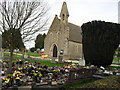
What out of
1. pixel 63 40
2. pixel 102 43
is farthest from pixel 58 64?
pixel 63 40

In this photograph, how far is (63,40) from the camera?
3788 cm

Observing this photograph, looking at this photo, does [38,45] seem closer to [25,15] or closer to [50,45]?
[50,45]

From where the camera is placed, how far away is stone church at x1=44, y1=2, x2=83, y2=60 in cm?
3741

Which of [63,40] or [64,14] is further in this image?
[64,14]

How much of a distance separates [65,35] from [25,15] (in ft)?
91.1

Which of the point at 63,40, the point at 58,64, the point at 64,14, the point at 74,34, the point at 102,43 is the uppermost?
the point at 64,14

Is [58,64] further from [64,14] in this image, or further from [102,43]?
[64,14]

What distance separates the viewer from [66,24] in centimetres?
3878

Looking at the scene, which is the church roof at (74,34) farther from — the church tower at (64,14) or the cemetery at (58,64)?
the cemetery at (58,64)

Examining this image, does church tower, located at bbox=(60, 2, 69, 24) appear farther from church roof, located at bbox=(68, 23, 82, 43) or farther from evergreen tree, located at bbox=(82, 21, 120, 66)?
evergreen tree, located at bbox=(82, 21, 120, 66)

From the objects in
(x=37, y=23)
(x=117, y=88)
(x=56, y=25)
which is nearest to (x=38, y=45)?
(x=56, y=25)


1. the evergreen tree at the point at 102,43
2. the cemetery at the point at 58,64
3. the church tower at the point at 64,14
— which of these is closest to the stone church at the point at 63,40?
the church tower at the point at 64,14

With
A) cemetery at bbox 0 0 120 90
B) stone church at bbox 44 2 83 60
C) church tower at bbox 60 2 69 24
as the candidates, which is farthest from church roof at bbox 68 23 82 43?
cemetery at bbox 0 0 120 90

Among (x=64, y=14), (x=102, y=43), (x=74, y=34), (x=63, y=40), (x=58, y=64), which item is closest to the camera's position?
(x=102, y=43)
